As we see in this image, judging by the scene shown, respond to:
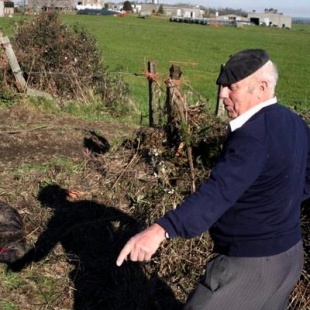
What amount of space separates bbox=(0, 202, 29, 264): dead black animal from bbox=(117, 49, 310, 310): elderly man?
251 cm

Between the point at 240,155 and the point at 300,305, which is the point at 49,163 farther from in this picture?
the point at 240,155

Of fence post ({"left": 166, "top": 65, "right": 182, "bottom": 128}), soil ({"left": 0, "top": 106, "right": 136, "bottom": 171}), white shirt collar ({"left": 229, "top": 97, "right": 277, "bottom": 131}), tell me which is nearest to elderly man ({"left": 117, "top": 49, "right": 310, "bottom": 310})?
white shirt collar ({"left": 229, "top": 97, "right": 277, "bottom": 131})

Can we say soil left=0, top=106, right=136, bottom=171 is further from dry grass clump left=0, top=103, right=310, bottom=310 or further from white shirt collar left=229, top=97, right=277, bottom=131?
white shirt collar left=229, top=97, right=277, bottom=131

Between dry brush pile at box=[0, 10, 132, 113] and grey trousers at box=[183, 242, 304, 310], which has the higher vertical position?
grey trousers at box=[183, 242, 304, 310]

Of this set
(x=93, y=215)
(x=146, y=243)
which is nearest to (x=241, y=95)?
(x=146, y=243)

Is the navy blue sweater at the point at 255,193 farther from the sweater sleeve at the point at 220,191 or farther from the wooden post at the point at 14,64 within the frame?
the wooden post at the point at 14,64

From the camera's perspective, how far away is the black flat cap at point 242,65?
2844 millimetres

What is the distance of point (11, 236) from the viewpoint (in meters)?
5.36

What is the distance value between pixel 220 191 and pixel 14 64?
916cm

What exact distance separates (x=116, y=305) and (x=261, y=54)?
264cm

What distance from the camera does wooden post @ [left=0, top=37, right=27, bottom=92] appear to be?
36.5ft

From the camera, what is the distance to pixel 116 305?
482 centimetres

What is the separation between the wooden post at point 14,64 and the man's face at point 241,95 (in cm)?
865

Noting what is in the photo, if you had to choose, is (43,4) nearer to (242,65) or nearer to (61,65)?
(61,65)
